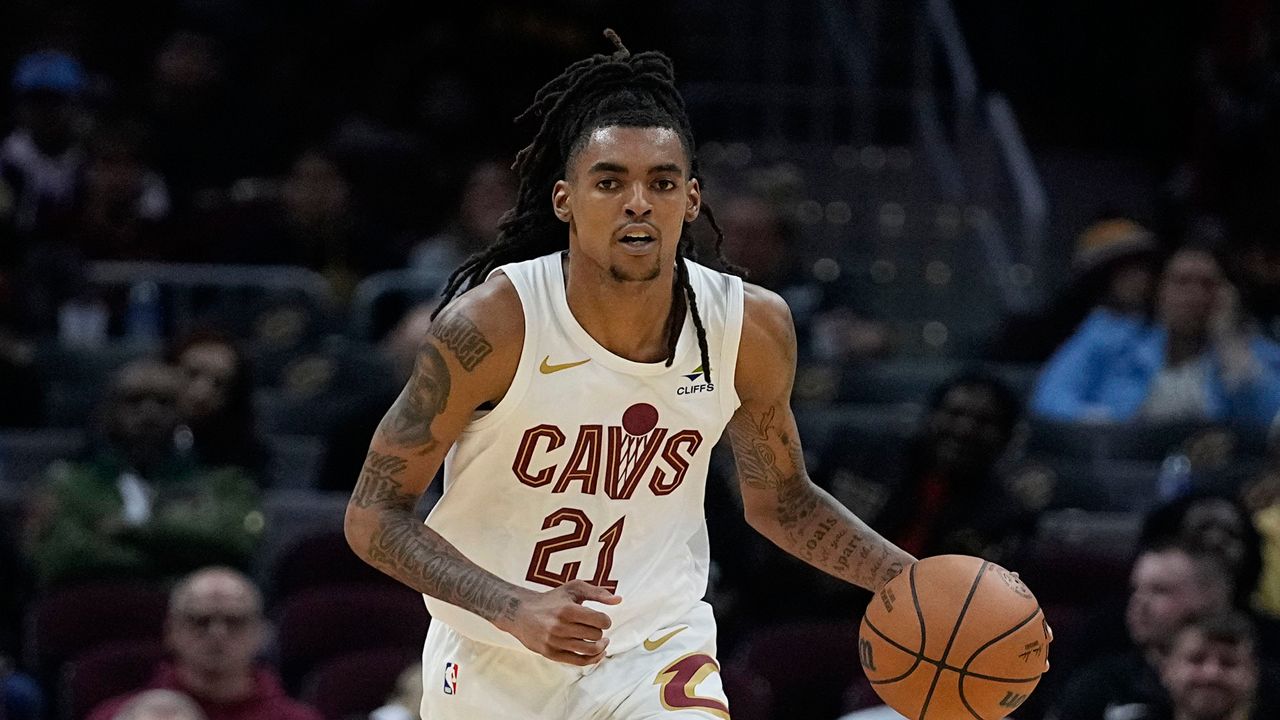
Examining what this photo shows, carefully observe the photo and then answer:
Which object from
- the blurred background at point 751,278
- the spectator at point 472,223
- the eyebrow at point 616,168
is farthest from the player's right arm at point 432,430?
the spectator at point 472,223

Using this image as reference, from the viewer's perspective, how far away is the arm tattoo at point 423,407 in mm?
4410

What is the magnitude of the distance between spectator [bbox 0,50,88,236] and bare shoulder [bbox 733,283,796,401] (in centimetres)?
692

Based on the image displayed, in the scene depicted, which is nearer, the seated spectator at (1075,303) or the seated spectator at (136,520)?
the seated spectator at (136,520)

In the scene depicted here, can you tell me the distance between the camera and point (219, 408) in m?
8.45

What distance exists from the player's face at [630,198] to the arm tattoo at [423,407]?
0.42 meters

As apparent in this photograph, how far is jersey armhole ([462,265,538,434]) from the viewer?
4.47 metres

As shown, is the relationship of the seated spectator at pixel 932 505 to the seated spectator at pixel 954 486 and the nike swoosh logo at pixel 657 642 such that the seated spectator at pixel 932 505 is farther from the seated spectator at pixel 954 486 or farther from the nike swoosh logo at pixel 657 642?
the nike swoosh logo at pixel 657 642

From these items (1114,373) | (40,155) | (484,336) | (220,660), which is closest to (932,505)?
(1114,373)

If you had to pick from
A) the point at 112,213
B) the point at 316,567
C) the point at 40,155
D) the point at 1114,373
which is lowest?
the point at 316,567

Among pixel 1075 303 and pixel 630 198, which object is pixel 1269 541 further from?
pixel 630 198

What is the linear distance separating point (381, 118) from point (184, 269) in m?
2.37

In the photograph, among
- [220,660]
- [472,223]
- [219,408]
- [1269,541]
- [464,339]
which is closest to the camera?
[464,339]

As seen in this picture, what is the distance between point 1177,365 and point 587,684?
553 centimetres

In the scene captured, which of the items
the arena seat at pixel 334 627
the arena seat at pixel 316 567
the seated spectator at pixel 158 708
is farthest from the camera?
the arena seat at pixel 316 567
